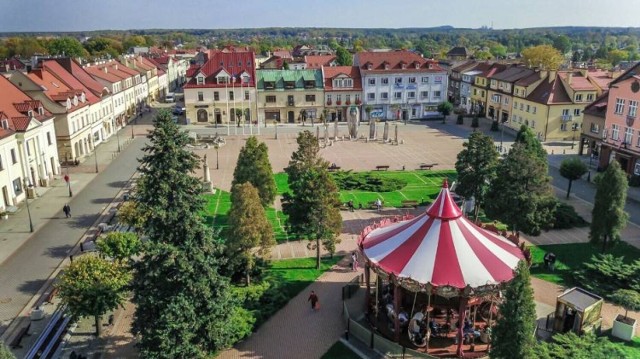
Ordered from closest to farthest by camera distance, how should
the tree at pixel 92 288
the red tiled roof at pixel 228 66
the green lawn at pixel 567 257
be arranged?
1. the tree at pixel 92 288
2. the green lawn at pixel 567 257
3. the red tiled roof at pixel 228 66

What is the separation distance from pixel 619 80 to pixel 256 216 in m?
43.2

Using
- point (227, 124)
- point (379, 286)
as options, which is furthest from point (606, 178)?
point (227, 124)

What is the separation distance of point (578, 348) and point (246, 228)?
15493mm

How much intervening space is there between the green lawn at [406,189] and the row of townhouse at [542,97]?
2344cm

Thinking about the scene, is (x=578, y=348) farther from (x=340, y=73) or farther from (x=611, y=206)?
(x=340, y=73)

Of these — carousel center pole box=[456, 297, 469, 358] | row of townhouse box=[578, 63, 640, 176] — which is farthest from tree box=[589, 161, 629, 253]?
row of townhouse box=[578, 63, 640, 176]

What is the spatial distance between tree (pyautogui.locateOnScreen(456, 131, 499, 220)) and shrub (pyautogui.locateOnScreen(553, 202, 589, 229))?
5896mm

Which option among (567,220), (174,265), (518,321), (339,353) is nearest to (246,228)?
(174,265)

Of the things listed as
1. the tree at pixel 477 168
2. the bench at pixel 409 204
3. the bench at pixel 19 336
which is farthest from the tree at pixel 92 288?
the bench at pixel 409 204

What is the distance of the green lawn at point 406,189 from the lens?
41.0 m

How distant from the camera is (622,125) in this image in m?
48.0

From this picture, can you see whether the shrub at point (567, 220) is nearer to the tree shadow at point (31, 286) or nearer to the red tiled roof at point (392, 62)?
the tree shadow at point (31, 286)

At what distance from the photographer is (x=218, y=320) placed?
19.1 m

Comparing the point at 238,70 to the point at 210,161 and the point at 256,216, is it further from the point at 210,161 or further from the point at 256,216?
the point at 256,216
